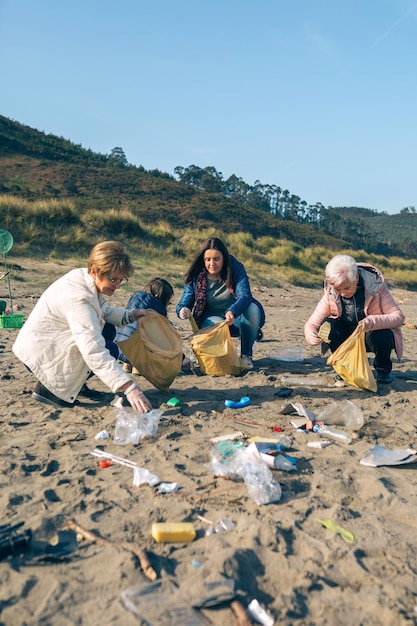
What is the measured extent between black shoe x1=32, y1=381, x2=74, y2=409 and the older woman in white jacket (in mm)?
105

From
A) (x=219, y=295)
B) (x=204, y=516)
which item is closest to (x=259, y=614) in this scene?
(x=204, y=516)

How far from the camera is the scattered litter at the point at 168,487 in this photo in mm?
2555

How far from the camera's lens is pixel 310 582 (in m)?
1.94

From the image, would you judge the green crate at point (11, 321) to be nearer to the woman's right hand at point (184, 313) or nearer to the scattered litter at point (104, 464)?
the woman's right hand at point (184, 313)

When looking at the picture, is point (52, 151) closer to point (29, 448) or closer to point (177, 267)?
point (177, 267)

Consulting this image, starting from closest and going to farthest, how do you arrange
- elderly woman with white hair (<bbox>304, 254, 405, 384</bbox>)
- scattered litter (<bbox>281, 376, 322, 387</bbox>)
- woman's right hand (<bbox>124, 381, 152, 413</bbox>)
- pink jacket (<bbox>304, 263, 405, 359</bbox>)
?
1. woman's right hand (<bbox>124, 381, 152, 413</bbox>)
2. elderly woman with white hair (<bbox>304, 254, 405, 384</bbox>)
3. pink jacket (<bbox>304, 263, 405, 359</bbox>)
4. scattered litter (<bbox>281, 376, 322, 387</bbox>)

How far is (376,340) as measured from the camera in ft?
14.3

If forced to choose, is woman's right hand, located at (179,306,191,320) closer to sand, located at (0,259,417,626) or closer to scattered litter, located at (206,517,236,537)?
Answer: sand, located at (0,259,417,626)

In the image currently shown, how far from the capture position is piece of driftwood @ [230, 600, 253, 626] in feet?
5.66

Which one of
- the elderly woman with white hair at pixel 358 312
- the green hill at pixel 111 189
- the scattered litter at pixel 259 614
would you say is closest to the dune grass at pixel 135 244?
the elderly woman with white hair at pixel 358 312

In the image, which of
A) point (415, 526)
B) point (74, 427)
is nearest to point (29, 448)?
point (74, 427)

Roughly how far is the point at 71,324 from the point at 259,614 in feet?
6.89

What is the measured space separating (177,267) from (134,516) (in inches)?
413

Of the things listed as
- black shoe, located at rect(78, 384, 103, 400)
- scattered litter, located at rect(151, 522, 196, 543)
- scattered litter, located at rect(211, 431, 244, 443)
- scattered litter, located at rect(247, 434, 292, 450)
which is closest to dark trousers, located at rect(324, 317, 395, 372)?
scattered litter, located at rect(247, 434, 292, 450)
